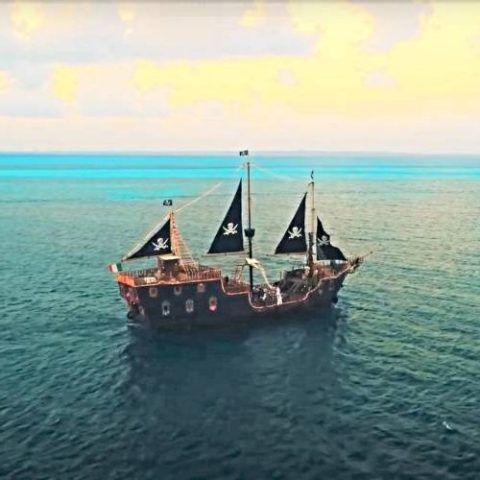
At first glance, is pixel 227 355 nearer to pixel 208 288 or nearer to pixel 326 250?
pixel 208 288

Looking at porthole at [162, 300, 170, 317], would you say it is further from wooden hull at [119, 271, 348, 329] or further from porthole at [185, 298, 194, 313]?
porthole at [185, 298, 194, 313]

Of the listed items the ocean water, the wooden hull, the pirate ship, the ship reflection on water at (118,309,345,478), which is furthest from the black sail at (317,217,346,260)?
the wooden hull

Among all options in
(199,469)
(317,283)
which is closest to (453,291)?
(317,283)

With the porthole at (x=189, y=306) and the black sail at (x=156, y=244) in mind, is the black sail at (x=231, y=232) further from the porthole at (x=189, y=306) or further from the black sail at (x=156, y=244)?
the porthole at (x=189, y=306)

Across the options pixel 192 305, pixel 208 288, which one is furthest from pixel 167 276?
pixel 208 288

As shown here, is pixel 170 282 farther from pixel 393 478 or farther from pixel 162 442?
pixel 393 478
